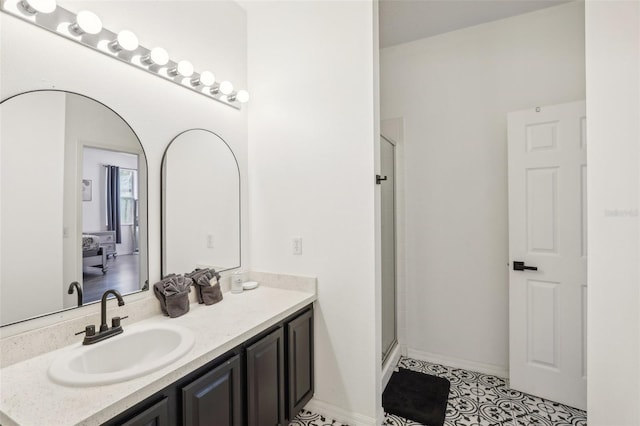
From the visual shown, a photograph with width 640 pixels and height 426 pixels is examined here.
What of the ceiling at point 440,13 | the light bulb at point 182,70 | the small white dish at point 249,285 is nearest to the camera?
the light bulb at point 182,70

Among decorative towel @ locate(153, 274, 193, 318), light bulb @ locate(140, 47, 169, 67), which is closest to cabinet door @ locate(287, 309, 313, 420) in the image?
decorative towel @ locate(153, 274, 193, 318)

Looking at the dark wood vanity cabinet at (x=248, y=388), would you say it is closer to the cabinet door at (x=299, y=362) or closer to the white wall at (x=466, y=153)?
the cabinet door at (x=299, y=362)

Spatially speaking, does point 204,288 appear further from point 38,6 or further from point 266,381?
point 38,6

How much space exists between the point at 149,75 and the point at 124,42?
0.69 ft

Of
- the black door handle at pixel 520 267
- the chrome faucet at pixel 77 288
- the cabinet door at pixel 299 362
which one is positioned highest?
the chrome faucet at pixel 77 288

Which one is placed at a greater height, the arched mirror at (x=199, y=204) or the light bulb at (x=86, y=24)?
the light bulb at (x=86, y=24)

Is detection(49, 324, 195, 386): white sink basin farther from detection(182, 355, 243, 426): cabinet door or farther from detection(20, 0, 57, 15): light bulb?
detection(20, 0, 57, 15): light bulb

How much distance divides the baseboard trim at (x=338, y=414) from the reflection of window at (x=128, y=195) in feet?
5.23

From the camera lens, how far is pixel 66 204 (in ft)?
4.16

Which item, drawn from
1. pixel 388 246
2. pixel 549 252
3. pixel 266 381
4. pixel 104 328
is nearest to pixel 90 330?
pixel 104 328

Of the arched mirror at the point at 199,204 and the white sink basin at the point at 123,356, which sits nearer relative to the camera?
the white sink basin at the point at 123,356

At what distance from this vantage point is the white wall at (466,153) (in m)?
2.27

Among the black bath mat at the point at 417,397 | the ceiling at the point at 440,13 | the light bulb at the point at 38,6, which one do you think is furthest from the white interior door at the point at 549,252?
the light bulb at the point at 38,6

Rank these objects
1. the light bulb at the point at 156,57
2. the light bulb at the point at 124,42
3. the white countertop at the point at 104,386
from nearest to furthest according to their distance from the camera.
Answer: the white countertop at the point at 104,386
the light bulb at the point at 124,42
the light bulb at the point at 156,57
